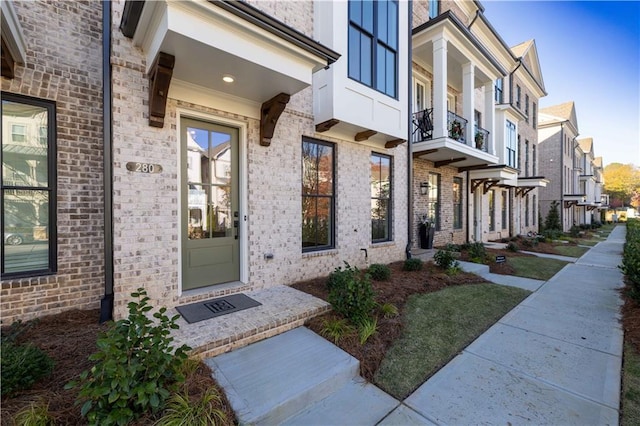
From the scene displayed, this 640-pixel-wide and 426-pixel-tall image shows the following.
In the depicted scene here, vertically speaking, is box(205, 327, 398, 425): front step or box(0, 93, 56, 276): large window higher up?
box(0, 93, 56, 276): large window

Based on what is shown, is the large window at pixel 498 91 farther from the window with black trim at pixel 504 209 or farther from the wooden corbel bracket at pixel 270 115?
the wooden corbel bracket at pixel 270 115

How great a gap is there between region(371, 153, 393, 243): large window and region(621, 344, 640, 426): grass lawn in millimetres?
4367

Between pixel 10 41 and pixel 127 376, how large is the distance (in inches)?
139

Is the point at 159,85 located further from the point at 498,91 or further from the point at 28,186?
the point at 498,91

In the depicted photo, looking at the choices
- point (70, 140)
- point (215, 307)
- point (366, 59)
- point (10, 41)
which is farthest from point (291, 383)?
point (366, 59)

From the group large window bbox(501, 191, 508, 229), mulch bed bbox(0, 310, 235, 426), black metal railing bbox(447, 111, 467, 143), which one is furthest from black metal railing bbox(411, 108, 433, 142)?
large window bbox(501, 191, 508, 229)

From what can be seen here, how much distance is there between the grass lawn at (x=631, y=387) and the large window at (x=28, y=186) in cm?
604

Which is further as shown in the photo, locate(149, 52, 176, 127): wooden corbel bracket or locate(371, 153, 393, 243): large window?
locate(371, 153, 393, 243): large window

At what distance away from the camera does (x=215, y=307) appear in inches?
151

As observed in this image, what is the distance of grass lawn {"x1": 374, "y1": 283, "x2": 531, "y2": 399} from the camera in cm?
284

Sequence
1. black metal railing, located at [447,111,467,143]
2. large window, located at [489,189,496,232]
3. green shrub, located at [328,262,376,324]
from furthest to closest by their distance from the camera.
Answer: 1. large window, located at [489,189,496,232]
2. black metal railing, located at [447,111,467,143]
3. green shrub, located at [328,262,376,324]

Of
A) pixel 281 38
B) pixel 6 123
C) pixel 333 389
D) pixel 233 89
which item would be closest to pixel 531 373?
pixel 333 389

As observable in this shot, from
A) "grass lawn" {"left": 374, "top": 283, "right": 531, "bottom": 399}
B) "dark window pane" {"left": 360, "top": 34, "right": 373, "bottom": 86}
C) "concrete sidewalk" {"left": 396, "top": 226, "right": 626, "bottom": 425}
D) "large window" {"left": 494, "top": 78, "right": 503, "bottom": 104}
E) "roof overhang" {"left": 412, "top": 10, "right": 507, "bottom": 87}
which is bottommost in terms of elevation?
"concrete sidewalk" {"left": 396, "top": 226, "right": 626, "bottom": 425}

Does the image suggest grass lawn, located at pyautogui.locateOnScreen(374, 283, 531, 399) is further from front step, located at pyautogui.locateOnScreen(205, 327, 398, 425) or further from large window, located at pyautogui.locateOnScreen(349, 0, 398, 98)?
large window, located at pyautogui.locateOnScreen(349, 0, 398, 98)
